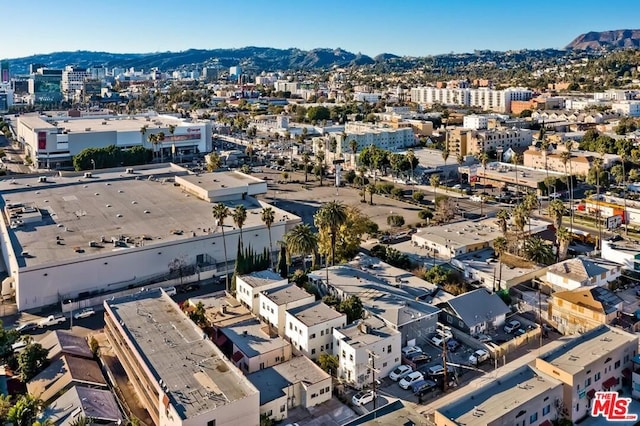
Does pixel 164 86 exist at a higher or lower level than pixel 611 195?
higher

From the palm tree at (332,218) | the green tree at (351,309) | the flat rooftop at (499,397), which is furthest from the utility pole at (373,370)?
the palm tree at (332,218)

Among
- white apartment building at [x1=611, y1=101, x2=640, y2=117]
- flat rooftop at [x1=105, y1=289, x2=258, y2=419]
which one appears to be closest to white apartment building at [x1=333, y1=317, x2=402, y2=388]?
flat rooftop at [x1=105, y1=289, x2=258, y2=419]

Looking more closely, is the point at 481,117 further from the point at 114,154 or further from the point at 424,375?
the point at 424,375

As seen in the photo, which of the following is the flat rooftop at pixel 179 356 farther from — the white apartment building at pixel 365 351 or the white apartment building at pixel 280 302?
the white apartment building at pixel 365 351

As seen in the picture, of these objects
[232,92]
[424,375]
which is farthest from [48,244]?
[232,92]

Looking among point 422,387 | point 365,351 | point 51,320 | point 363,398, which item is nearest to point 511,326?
point 422,387

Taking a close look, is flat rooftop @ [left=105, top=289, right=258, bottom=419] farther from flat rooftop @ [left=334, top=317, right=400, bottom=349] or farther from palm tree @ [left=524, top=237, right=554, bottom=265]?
palm tree @ [left=524, top=237, right=554, bottom=265]

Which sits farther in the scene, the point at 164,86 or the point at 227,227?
the point at 164,86

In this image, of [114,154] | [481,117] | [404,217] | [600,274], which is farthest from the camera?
[481,117]
